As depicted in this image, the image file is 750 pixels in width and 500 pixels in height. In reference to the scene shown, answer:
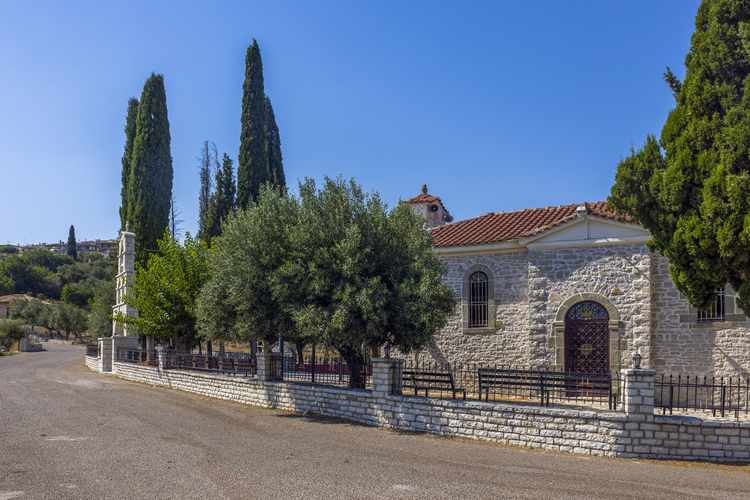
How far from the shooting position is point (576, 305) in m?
16.5

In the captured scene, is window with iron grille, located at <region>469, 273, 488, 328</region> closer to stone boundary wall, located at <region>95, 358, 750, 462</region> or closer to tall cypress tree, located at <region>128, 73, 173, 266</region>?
stone boundary wall, located at <region>95, 358, 750, 462</region>

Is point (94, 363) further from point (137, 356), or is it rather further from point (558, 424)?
point (558, 424)

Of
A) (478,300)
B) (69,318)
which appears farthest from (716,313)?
(69,318)

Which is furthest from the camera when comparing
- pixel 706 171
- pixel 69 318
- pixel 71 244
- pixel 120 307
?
pixel 71 244

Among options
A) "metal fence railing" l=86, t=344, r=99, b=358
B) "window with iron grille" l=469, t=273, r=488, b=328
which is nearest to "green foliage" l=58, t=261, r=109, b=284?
"metal fence railing" l=86, t=344, r=99, b=358

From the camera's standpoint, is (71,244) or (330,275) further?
(71,244)

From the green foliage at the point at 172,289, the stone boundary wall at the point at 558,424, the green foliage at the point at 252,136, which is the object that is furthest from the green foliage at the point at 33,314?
the stone boundary wall at the point at 558,424

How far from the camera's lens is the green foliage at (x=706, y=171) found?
9492 mm

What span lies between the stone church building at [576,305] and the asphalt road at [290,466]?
6703mm

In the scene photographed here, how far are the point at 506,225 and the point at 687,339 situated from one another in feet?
21.3

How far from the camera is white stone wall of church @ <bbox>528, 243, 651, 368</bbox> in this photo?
15.5m

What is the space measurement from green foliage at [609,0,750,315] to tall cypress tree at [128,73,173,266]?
26.9m

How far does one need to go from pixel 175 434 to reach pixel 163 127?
25.9 m

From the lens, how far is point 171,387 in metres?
21.0
